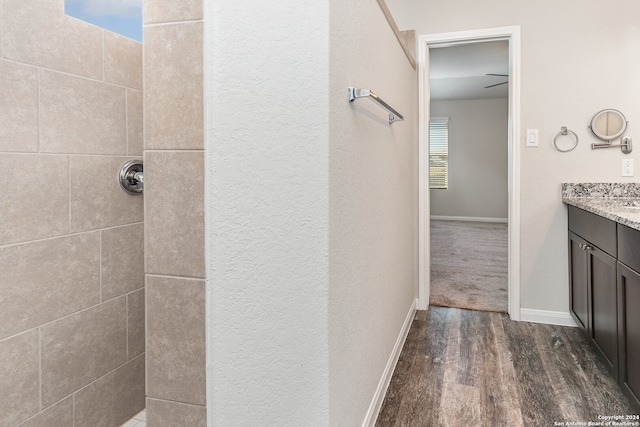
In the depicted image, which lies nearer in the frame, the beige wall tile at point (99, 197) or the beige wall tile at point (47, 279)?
the beige wall tile at point (47, 279)

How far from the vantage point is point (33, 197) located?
143 cm

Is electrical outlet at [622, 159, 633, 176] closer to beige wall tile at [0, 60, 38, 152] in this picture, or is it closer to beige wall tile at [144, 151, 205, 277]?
beige wall tile at [144, 151, 205, 277]

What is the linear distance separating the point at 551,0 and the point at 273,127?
255 cm

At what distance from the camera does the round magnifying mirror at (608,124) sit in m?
2.61

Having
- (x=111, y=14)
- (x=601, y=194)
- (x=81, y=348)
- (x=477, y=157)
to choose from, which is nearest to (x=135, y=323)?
(x=81, y=348)

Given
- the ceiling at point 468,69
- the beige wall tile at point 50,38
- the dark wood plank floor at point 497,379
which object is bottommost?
the dark wood plank floor at point 497,379

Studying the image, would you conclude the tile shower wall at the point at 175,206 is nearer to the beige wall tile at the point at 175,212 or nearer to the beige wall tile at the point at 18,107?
the beige wall tile at the point at 175,212

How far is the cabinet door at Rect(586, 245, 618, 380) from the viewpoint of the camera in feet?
6.03

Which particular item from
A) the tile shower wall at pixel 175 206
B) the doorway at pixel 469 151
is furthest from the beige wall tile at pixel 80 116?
the doorway at pixel 469 151

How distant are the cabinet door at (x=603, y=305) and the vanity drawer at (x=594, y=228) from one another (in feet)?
0.13

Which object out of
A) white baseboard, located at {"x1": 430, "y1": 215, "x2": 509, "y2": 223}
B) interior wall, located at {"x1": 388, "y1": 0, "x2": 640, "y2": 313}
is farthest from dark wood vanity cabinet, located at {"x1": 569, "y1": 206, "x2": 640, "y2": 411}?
white baseboard, located at {"x1": 430, "y1": 215, "x2": 509, "y2": 223}

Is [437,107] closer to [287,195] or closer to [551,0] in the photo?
[551,0]

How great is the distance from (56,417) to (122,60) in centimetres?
141

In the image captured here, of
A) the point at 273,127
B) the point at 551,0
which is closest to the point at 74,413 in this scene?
the point at 273,127
